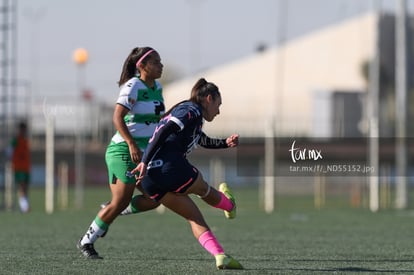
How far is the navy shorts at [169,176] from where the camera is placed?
8922mm

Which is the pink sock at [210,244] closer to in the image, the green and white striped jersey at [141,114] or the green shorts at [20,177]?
the green and white striped jersey at [141,114]

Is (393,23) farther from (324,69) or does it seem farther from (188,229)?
(188,229)

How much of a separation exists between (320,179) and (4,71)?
897 centimetres

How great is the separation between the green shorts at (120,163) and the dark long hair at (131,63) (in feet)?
2.24

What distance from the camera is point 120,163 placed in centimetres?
985

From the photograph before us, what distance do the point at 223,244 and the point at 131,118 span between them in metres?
3.15

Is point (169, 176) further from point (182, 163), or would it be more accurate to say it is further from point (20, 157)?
point (20, 157)

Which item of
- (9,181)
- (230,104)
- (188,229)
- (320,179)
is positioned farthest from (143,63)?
(230,104)

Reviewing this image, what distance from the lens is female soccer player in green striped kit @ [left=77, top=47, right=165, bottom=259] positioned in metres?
9.82

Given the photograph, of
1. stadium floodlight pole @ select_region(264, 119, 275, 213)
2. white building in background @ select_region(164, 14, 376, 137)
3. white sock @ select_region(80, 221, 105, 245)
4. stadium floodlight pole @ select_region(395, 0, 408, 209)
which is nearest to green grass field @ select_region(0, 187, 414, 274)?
white sock @ select_region(80, 221, 105, 245)

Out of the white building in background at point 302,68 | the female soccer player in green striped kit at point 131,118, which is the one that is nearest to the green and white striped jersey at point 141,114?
the female soccer player in green striped kit at point 131,118

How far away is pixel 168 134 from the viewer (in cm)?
882

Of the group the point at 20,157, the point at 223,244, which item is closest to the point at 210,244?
the point at 223,244

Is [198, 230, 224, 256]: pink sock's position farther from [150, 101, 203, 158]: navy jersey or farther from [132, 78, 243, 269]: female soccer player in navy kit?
[150, 101, 203, 158]: navy jersey
